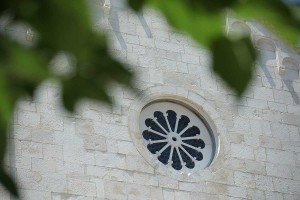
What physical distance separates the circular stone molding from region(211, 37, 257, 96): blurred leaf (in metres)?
10.9

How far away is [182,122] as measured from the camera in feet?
48.8

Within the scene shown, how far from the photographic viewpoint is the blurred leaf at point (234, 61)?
313 centimetres

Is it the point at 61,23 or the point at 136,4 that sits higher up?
the point at 136,4

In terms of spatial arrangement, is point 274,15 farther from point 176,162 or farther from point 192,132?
point 192,132

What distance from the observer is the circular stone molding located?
1439 cm

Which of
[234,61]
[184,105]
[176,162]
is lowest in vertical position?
[234,61]

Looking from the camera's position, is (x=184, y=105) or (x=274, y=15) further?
(x=184, y=105)

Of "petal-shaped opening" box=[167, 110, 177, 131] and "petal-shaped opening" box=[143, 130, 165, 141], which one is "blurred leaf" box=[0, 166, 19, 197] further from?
"petal-shaped opening" box=[167, 110, 177, 131]

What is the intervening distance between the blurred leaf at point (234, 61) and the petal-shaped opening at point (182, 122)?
11.5 metres

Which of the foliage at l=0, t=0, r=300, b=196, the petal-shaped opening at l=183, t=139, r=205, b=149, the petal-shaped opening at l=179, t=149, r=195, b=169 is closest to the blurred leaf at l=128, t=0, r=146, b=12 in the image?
the foliage at l=0, t=0, r=300, b=196

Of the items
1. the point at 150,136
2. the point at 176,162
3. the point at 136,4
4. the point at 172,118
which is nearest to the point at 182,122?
the point at 172,118

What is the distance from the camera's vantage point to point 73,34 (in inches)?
120

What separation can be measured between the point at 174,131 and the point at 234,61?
11471 millimetres

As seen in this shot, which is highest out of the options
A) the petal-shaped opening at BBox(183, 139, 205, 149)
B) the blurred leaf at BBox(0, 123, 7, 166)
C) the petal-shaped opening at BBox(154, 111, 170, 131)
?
the petal-shaped opening at BBox(154, 111, 170, 131)
